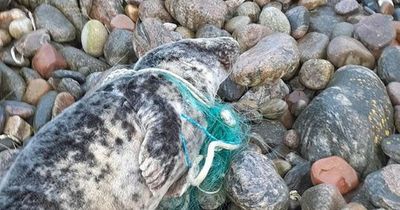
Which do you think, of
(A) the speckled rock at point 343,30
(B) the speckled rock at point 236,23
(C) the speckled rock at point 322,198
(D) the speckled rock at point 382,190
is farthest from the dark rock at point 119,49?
(D) the speckled rock at point 382,190

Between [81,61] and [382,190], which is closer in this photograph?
[382,190]

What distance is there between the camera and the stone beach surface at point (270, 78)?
4129 mm

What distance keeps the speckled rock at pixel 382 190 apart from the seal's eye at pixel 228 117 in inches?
35.5

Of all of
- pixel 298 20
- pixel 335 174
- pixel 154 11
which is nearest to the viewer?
pixel 335 174

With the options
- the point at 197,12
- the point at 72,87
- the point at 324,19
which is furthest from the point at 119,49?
the point at 324,19

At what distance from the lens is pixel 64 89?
5.09 meters

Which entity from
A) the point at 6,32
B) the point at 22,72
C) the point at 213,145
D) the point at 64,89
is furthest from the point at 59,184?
the point at 6,32

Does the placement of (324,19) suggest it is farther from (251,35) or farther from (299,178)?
(299,178)

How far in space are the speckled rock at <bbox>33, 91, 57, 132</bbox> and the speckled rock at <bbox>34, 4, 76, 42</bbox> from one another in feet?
2.41

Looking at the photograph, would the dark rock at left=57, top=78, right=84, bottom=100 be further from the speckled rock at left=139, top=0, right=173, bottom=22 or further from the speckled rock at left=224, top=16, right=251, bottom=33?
the speckled rock at left=224, top=16, right=251, bottom=33

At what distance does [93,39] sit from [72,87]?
636mm

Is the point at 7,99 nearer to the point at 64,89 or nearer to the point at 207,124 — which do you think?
the point at 64,89

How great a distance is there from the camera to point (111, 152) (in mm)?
3658

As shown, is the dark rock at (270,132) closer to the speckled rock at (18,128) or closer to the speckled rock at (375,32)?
the speckled rock at (375,32)
